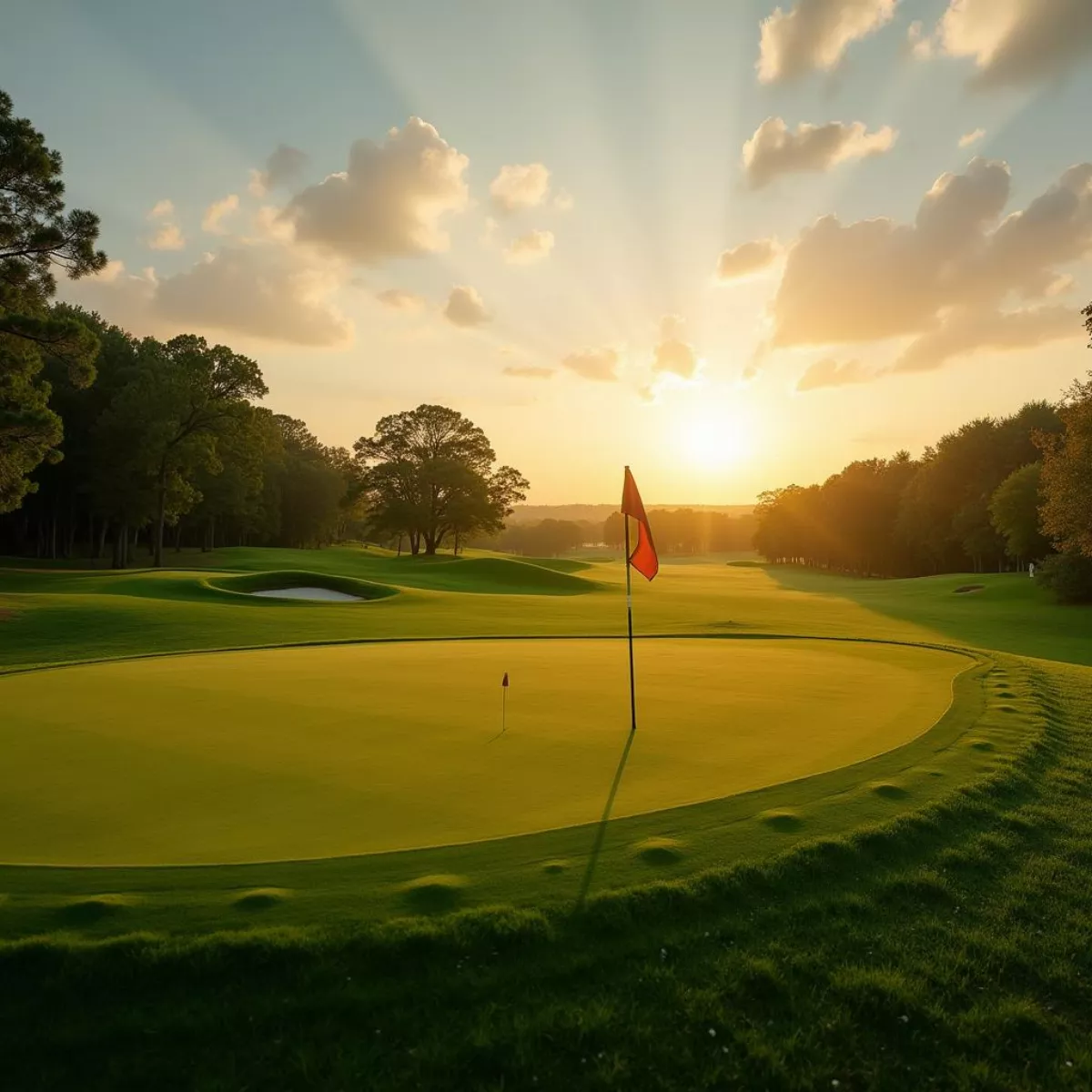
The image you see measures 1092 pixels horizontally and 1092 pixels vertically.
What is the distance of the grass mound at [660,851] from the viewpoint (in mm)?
5984

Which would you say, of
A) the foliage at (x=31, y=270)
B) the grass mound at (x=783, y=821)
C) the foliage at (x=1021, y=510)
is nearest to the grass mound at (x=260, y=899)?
the grass mound at (x=783, y=821)

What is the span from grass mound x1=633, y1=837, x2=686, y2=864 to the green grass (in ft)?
0.10

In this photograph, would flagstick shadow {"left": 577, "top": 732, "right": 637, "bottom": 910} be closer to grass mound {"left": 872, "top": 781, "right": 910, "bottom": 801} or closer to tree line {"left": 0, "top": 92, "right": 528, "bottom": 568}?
grass mound {"left": 872, "top": 781, "right": 910, "bottom": 801}

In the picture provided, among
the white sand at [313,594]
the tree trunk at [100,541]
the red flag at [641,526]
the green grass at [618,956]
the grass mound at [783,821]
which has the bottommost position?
the white sand at [313,594]

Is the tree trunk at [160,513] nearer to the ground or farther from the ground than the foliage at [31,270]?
nearer to the ground

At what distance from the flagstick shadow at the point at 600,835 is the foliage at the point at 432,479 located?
61230 millimetres

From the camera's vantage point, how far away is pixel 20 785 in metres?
7.64

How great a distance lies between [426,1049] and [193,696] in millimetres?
9571

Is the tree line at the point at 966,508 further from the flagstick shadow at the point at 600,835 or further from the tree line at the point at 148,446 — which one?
the tree line at the point at 148,446

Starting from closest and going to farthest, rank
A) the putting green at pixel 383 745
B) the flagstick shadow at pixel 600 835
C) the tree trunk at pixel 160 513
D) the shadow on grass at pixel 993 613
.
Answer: the flagstick shadow at pixel 600 835 → the putting green at pixel 383 745 → the shadow on grass at pixel 993 613 → the tree trunk at pixel 160 513

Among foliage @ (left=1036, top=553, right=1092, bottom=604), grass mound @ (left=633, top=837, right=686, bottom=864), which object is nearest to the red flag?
grass mound @ (left=633, top=837, right=686, bottom=864)

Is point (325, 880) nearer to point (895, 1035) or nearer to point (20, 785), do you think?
point (895, 1035)

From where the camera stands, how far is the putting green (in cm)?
657

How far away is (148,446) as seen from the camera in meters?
45.6
